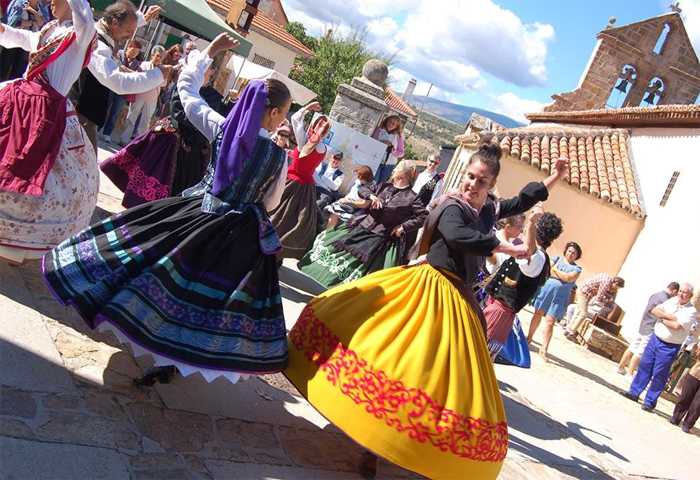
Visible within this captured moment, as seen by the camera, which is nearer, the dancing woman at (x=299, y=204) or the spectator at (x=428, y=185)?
the dancing woman at (x=299, y=204)

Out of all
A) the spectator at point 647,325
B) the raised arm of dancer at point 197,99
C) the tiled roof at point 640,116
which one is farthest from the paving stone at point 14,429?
the tiled roof at point 640,116

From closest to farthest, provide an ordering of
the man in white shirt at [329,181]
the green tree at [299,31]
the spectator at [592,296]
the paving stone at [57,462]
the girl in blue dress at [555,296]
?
the paving stone at [57,462] < the man in white shirt at [329,181] < the girl in blue dress at [555,296] < the spectator at [592,296] < the green tree at [299,31]

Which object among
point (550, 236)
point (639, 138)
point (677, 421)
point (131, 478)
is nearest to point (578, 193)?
point (639, 138)

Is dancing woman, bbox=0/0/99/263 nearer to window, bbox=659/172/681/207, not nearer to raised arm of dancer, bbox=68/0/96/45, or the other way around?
raised arm of dancer, bbox=68/0/96/45

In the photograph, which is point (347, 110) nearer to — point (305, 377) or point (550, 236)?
point (550, 236)

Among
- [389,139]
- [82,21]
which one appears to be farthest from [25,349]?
[389,139]

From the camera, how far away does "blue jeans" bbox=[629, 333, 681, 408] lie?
31.5 feet

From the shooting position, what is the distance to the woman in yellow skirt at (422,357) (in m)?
3.43

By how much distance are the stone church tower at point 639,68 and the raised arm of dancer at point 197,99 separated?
2399 centimetres

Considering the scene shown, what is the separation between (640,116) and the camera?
17.8 metres

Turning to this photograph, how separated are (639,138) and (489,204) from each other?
1522cm

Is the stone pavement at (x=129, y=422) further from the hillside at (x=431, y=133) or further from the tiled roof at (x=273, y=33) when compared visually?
the hillside at (x=431, y=133)

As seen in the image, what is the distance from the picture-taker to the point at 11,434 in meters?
2.80

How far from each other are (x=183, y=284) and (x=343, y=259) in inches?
152
